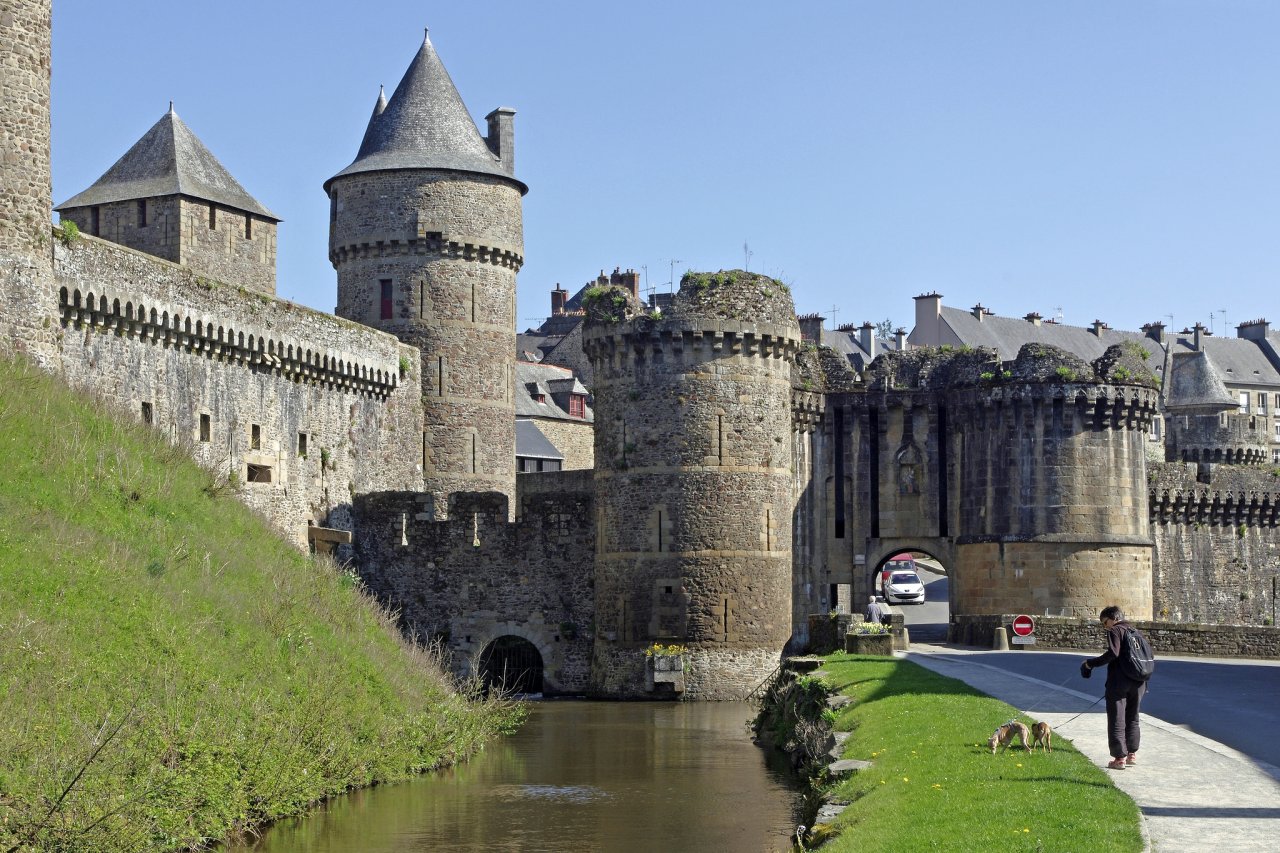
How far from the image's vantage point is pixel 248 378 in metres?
33.1

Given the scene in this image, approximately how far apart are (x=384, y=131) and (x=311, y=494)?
9115 mm

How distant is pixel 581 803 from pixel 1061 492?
66.2ft

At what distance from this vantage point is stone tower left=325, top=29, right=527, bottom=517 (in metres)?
39.2

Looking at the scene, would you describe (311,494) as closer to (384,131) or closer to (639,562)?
(639,562)

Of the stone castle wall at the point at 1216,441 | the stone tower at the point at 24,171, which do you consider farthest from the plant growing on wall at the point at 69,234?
the stone castle wall at the point at 1216,441

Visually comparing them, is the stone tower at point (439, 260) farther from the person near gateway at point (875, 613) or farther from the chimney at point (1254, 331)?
the chimney at point (1254, 331)

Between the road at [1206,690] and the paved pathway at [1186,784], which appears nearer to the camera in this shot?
the paved pathway at [1186,784]

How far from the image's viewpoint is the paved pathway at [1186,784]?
1230 cm

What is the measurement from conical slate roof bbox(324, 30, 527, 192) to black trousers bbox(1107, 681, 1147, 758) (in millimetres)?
26178

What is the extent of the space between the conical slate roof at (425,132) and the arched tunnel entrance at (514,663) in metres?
10.3

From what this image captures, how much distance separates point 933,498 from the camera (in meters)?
40.5

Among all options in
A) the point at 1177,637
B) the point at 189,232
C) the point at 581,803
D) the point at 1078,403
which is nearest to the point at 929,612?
the point at 1078,403

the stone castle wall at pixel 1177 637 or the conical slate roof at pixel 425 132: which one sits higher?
the conical slate roof at pixel 425 132

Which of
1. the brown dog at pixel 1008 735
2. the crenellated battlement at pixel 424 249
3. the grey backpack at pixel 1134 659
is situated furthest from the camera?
the crenellated battlement at pixel 424 249
